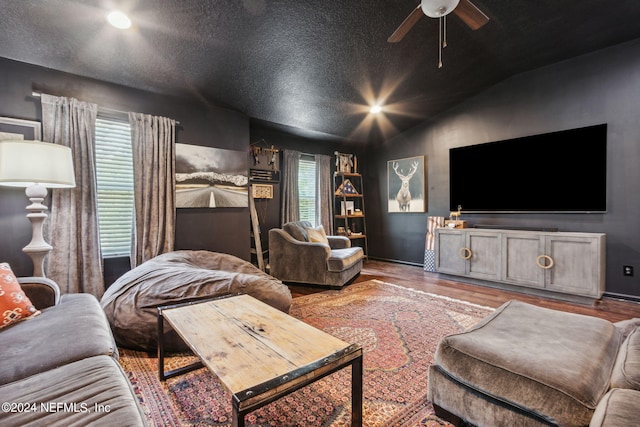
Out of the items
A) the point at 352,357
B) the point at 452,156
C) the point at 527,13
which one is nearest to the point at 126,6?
the point at 352,357

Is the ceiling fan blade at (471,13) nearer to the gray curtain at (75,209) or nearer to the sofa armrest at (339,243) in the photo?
the sofa armrest at (339,243)

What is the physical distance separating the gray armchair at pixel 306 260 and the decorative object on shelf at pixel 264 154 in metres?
1.21

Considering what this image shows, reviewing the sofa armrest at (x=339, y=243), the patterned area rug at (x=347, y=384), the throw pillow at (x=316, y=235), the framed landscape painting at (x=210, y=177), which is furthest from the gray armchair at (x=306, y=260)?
the patterned area rug at (x=347, y=384)

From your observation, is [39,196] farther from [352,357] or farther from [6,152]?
[352,357]

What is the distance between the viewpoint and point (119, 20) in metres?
2.17

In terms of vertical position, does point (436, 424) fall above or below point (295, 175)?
below

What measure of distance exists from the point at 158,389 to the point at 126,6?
2.56 meters

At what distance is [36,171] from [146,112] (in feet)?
4.48

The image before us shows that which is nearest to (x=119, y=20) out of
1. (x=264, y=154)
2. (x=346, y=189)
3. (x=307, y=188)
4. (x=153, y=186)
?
(x=153, y=186)

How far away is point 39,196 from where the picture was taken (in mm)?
2295

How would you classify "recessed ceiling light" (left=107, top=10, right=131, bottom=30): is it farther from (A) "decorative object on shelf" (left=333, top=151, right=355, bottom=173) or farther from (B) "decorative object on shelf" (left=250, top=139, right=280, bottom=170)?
(A) "decorative object on shelf" (left=333, top=151, right=355, bottom=173)

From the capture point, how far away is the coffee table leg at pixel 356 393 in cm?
109

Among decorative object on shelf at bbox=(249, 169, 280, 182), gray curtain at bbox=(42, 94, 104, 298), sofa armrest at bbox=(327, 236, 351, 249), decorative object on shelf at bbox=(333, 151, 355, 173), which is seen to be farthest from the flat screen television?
gray curtain at bbox=(42, 94, 104, 298)

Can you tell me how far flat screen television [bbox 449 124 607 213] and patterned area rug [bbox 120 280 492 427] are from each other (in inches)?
72.2
